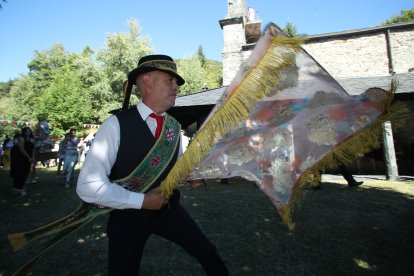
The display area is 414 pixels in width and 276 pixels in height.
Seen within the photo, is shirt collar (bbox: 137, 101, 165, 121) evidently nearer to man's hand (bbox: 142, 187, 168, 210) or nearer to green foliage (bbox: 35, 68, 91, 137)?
man's hand (bbox: 142, 187, 168, 210)

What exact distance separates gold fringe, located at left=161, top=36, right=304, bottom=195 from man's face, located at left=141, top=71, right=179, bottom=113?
64 cm

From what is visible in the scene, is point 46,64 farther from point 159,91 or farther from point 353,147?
point 353,147

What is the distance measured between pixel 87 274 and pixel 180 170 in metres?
2.64

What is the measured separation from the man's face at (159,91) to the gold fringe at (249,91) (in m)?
0.64

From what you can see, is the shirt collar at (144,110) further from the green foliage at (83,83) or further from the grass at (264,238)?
the green foliage at (83,83)

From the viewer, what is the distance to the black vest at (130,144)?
187 centimetres

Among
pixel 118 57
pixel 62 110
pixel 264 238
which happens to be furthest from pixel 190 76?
pixel 264 238

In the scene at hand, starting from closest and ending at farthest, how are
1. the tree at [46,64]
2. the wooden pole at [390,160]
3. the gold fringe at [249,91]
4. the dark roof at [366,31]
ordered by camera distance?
the gold fringe at [249,91], the wooden pole at [390,160], the dark roof at [366,31], the tree at [46,64]

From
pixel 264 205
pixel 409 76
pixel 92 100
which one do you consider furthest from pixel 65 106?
pixel 409 76

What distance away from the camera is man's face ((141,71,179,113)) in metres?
2.08

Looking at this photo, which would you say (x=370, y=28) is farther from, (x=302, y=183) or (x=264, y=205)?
(x=302, y=183)

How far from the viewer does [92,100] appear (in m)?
36.6

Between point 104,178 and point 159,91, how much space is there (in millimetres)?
810

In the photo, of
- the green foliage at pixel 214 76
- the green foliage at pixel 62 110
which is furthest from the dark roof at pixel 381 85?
the green foliage at pixel 214 76
